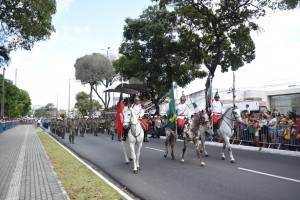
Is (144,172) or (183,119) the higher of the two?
(183,119)

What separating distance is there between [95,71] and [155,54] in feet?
133

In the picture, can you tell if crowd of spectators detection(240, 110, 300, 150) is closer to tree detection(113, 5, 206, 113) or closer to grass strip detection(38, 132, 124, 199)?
grass strip detection(38, 132, 124, 199)

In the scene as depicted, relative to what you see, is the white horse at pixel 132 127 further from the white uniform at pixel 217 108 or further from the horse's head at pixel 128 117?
the white uniform at pixel 217 108

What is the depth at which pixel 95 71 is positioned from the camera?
7250cm

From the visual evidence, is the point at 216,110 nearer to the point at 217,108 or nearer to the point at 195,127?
the point at 217,108

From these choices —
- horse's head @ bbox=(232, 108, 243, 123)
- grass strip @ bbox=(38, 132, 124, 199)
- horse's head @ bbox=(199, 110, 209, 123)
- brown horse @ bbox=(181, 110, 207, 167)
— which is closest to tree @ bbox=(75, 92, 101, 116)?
grass strip @ bbox=(38, 132, 124, 199)

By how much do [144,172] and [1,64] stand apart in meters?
19.2

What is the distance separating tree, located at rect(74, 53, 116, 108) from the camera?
72188 millimetres

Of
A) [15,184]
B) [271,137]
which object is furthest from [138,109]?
[271,137]

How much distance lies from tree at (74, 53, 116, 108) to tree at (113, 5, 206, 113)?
34.8m

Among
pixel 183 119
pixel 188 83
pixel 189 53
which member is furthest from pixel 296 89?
pixel 183 119

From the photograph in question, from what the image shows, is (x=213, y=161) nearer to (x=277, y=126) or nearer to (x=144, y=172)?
(x=144, y=172)

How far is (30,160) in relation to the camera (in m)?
14.8

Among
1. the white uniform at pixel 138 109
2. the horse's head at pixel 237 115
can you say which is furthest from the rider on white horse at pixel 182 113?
the white uniform at pixel 138 109
